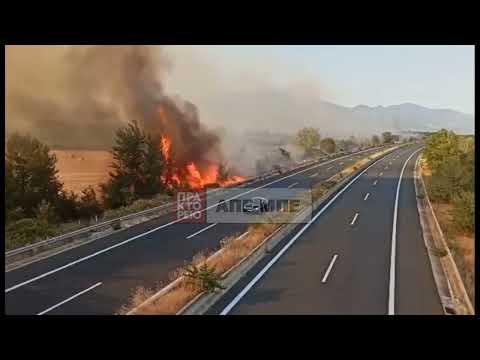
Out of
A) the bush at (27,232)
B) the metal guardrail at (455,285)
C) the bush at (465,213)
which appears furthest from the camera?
the bush at (465,213)

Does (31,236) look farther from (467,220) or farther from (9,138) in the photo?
(467,220)

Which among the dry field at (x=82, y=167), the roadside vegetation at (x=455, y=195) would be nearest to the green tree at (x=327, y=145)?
the roadside vegetation at (x=455, y=195)

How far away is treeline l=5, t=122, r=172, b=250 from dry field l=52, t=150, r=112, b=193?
22.6 ft

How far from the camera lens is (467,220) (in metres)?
24.0

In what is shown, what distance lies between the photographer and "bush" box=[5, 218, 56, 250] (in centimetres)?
2114

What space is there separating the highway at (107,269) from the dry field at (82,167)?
23.4m

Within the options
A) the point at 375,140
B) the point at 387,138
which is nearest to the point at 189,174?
the point at 375,140

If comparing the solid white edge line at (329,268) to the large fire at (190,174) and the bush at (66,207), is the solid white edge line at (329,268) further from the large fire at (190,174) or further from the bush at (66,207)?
the large fire at (190,174)

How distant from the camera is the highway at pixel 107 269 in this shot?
14148mm

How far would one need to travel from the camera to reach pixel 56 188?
35.2 m

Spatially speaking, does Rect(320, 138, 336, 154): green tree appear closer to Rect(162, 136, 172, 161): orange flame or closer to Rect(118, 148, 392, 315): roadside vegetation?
Rect(162, 136, 172, 161): orange flame

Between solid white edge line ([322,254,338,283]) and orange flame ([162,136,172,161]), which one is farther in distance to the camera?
orange flame ([162,136,172,161])

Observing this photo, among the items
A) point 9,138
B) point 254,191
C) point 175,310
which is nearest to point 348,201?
point 254,191

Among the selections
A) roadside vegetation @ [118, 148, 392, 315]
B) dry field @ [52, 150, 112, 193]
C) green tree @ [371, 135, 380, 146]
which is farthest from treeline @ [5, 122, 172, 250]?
green tree @ [371, 135, 380, 146]
